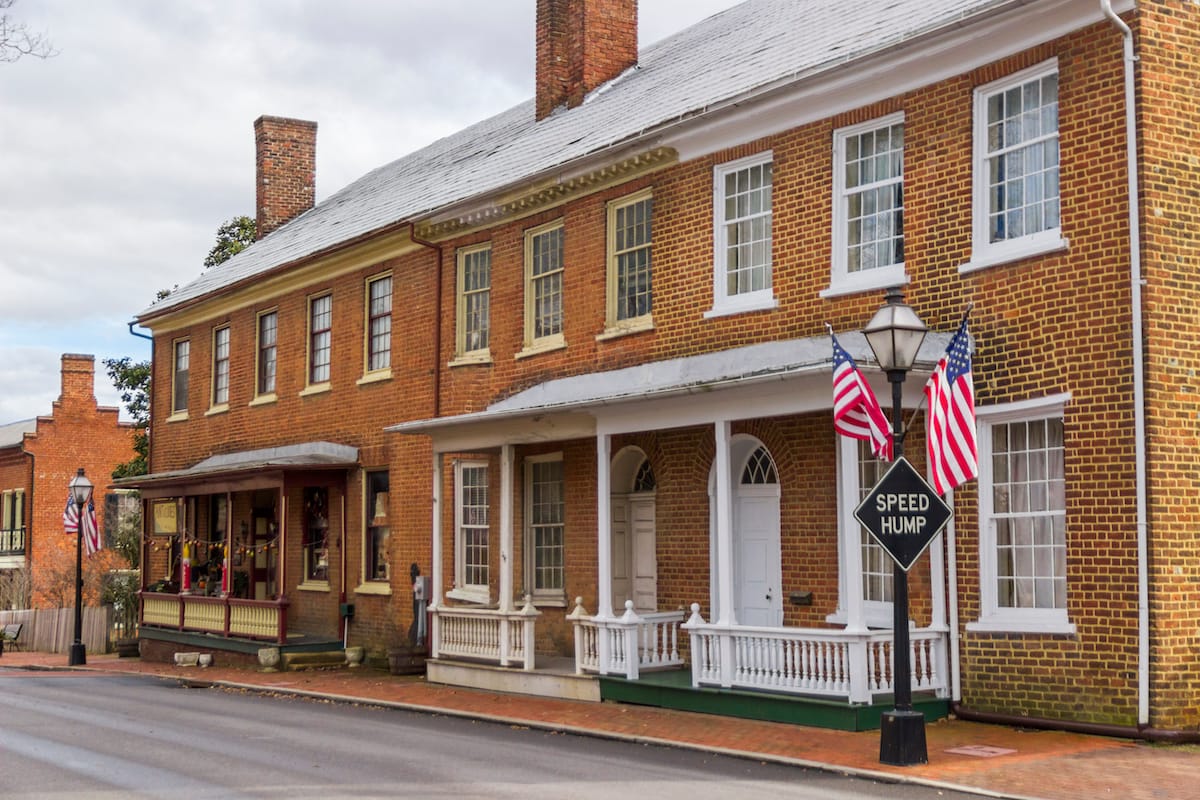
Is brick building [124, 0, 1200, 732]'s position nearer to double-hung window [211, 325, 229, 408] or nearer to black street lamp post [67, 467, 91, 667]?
black street lamp post [67, 467, 91, 667]

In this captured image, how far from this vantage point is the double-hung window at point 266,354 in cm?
2786

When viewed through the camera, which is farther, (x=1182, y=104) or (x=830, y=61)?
(x=830, y=61)

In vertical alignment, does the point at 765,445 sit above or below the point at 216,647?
above

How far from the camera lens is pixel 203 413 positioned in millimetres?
30438

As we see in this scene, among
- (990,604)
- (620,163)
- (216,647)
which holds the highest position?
(620,163)

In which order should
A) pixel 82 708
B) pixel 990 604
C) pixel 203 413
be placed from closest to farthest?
1. pixel 990 604
2. pixel 82 708
3. pixel 203 413

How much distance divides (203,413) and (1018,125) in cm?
2108

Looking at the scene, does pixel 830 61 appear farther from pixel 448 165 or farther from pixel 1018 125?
pixel 448 165

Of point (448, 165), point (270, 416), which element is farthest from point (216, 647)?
point (448, 165)

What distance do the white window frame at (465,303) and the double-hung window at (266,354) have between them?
6767 mm

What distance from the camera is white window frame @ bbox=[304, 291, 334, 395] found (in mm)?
25641

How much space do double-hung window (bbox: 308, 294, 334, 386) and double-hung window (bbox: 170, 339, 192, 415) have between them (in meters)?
6.13

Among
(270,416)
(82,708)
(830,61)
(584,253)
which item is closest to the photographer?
(830,61)

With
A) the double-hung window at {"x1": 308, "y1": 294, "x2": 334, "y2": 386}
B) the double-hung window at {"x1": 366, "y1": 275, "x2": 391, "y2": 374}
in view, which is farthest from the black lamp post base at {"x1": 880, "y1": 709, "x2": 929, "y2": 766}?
the double-hung window at {"x1": 308, "y1": 294, "x2": 334, "y2": 386}
